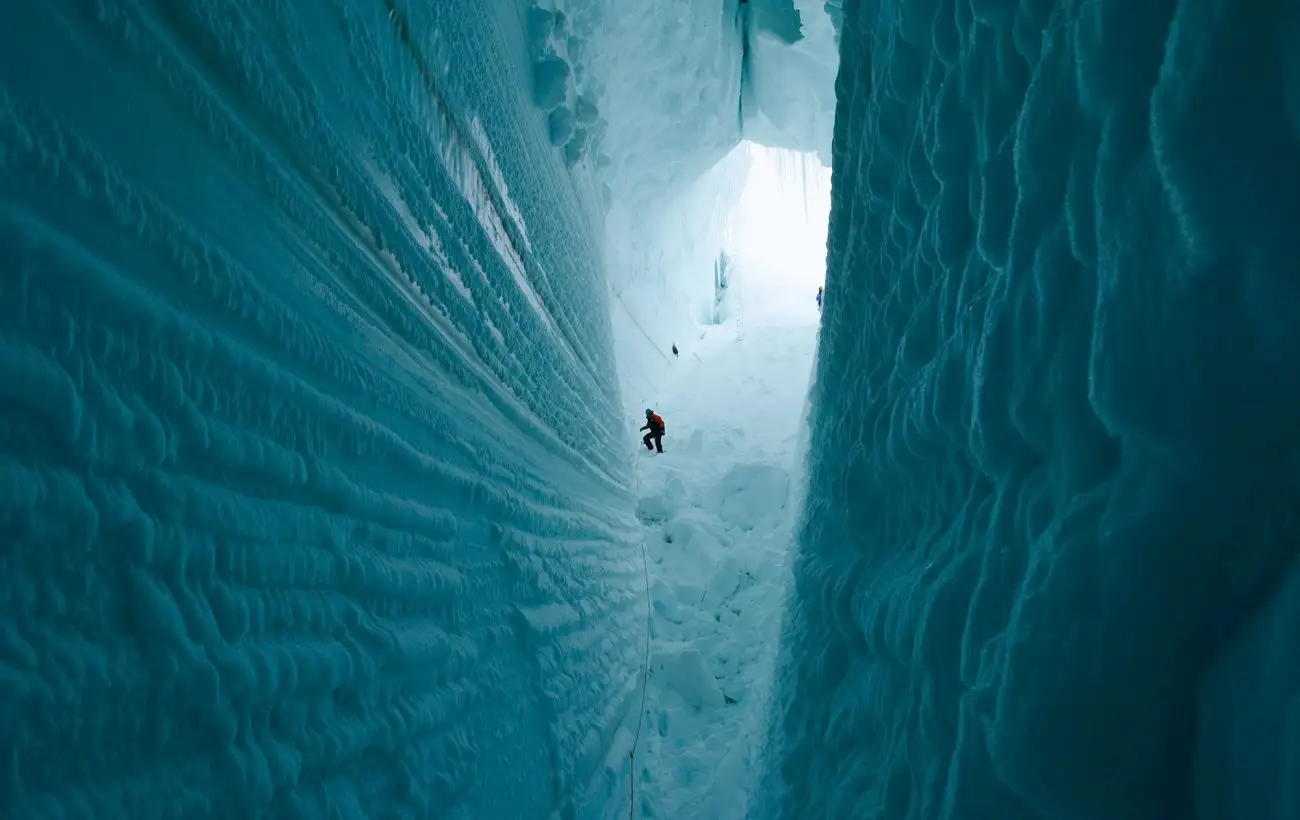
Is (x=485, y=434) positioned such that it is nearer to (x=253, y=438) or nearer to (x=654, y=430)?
(x=253, y=438)

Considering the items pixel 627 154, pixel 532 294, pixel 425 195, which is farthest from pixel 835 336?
pixel 627 154

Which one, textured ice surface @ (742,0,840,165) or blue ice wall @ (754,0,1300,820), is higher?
textured ice surface @ (742,0,840,165)

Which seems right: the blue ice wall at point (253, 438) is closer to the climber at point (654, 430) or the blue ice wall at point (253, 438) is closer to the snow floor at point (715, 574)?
the snow floor at point (715, 574)

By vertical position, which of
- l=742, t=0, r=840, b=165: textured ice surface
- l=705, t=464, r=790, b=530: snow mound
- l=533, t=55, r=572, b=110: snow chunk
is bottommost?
l=705, t=464, r=790, b=530: snow mound

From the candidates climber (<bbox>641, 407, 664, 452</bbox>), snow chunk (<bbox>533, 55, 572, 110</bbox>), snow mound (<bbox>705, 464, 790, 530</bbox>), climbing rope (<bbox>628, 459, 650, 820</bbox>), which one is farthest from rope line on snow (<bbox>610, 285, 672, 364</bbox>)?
snow chunk (<bbox>533, 55, 572, 110</bbox>)

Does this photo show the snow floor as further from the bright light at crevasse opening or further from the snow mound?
the bright light at crevasse opening

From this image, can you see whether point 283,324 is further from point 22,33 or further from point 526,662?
point 526,662

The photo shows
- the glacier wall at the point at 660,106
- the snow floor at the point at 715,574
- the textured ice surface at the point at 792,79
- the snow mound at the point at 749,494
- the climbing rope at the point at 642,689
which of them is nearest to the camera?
the climbing rope at the point at 642,689

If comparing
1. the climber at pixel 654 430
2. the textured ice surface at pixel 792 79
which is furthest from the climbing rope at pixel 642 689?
the textured ice surface at pixel 792 79
